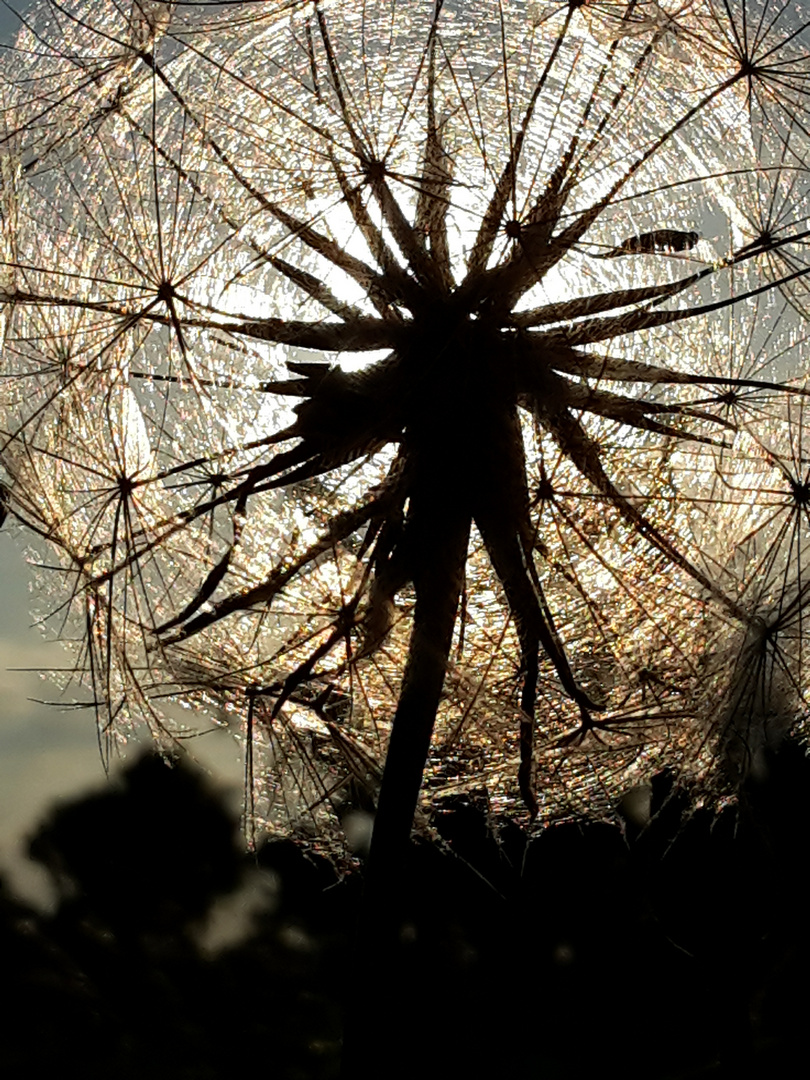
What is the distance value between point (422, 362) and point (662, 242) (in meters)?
0.35

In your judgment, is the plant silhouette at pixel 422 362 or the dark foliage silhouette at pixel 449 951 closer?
the plant silhouette at pixel 422 362

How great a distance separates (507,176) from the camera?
4.54 ft

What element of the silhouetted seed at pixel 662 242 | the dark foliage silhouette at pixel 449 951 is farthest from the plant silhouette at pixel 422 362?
the dark foliage silhouette at pixel 449 951

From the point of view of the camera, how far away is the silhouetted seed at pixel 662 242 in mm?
1426

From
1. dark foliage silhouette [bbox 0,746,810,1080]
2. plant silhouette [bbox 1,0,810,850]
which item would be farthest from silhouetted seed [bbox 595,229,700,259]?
dark foliage silhouette [bbox 0,746,810,1080]

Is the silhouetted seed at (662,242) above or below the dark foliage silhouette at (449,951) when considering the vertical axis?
above

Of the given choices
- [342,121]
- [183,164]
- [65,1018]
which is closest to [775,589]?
[342,121]

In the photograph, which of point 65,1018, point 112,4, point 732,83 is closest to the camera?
point 732,83

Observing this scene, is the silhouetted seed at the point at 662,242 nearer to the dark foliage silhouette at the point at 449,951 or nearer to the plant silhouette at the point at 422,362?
the plant silhouette at the point at 422,362

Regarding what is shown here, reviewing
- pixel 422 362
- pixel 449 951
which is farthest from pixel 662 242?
pixel 449 951

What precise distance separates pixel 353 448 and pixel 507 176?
1.20ft

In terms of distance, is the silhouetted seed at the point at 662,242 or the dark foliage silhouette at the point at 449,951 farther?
the dark foliage silhouette at the point at 449,951

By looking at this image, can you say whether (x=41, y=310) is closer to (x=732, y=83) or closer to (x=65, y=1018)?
(x=732, y=83)

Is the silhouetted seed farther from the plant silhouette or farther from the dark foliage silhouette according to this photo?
the dark foliage silhouette
